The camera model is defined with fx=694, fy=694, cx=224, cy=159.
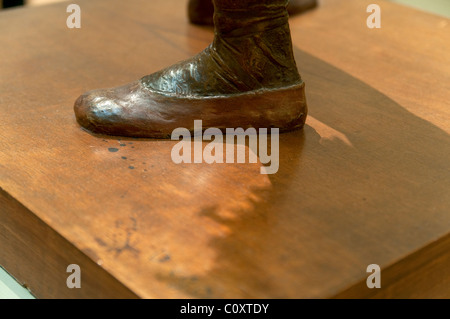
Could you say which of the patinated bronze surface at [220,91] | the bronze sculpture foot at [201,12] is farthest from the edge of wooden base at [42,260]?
the bronze sculpture foot at [201,12]

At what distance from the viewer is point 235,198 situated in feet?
4.17

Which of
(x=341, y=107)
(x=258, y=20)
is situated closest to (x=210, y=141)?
(x=258, y=20)

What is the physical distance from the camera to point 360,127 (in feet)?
5.12

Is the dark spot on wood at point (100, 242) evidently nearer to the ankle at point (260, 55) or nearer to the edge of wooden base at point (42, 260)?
the edge of wooden base at point (42, 260)

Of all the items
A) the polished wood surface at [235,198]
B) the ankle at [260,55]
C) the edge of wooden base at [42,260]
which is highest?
the ankle at [260,55]

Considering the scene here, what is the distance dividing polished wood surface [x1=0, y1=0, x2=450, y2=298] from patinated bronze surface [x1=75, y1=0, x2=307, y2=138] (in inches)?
1.9

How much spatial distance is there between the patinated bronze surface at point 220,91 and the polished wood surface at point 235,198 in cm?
5

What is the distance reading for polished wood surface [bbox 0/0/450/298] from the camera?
1103mm

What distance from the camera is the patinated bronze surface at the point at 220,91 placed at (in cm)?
145

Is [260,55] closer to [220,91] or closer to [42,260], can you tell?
[220,91]

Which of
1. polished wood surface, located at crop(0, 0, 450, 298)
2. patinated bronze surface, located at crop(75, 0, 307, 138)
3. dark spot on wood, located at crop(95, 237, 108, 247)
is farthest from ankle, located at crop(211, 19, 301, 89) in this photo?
dark spot on wood, located at crop(95, 237, 108, 247)

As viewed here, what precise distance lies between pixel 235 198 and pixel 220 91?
0.29 m
